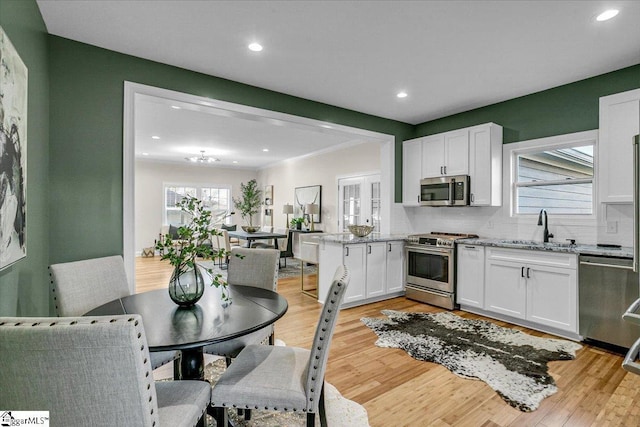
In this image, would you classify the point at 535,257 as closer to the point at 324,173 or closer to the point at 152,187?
the point at 324,173

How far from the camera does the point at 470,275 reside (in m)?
4.02

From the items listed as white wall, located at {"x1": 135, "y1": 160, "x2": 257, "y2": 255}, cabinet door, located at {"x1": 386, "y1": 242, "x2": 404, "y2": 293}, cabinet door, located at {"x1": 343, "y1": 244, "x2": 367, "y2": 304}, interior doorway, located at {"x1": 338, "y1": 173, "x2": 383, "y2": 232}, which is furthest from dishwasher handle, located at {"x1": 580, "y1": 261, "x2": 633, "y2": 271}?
white wall, located at {"x1": 135, "y1": 160, "x2": 257, "y2": 255}

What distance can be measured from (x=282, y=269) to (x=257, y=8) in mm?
5410

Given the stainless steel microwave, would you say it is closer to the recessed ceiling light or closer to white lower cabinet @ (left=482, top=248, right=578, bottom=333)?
white lower cabinet @ (left=482, top=248, right=578, bottom=333)

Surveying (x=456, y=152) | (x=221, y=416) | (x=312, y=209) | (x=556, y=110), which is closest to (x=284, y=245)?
(x=312, y=209)

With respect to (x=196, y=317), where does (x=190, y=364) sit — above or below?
below

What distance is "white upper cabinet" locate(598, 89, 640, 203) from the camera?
118 inches

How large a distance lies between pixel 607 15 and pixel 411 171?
9.58ft

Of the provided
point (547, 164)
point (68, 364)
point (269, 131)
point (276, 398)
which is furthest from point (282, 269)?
point (68, 364)

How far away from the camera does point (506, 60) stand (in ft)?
10.0

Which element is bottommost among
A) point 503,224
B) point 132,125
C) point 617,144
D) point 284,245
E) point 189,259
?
point 284,245

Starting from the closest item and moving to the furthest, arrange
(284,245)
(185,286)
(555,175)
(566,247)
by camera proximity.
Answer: (185,286)
(566,247)
(555,175)
(284,245)

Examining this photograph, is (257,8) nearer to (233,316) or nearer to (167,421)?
(233,316)

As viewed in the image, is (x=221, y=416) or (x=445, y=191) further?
(x=445, y=191)
